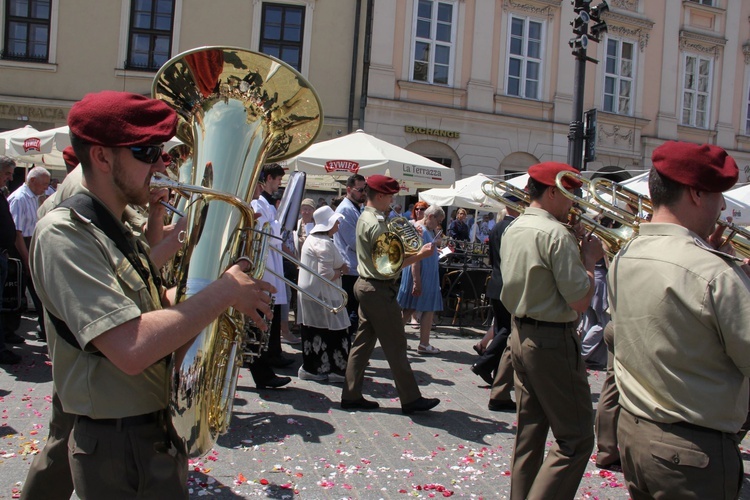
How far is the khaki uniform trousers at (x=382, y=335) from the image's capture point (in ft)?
16.1

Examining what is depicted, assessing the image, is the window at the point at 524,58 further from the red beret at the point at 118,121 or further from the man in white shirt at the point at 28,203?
the red beret at the point at 118,121

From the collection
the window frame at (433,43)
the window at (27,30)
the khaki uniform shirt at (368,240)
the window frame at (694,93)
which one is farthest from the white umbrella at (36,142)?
the window frame at (694,93)

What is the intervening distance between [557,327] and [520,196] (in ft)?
5.59

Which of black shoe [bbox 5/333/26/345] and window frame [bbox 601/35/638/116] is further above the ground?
window frame [bbox 601/35/638/116]

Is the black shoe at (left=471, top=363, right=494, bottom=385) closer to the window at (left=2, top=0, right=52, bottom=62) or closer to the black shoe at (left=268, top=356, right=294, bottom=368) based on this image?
the black shoe at (left=268, top=356, right=294, bottom=368)

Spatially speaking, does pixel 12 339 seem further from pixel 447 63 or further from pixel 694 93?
pixel 694 93

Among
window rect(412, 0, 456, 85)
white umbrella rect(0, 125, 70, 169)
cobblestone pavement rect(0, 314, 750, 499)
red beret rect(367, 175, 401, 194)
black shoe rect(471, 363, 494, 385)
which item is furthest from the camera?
window rect(412, 0, 456, 85)

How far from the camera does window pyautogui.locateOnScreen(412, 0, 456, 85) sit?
1723 cm

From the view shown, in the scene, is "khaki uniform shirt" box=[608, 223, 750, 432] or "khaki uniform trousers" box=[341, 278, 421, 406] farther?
"khaki uniform trousers" box=[341, 278, 421, 406]

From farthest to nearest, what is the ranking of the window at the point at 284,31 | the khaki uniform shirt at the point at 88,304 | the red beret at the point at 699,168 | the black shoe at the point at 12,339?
the window at the point at 284,31, the black shoe at the point at 12,339, the red beret at the point at 699,168, the khaki uniform shirt at the point at 88,304

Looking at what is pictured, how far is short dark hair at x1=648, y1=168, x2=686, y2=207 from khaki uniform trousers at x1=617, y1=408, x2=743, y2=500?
28.7 inches

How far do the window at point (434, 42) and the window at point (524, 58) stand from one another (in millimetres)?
1804

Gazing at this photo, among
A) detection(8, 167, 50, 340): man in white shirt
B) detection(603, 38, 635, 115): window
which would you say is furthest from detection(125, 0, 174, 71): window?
detection(603, 38, 635, 115): window

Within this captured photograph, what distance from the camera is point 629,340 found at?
2.18m
